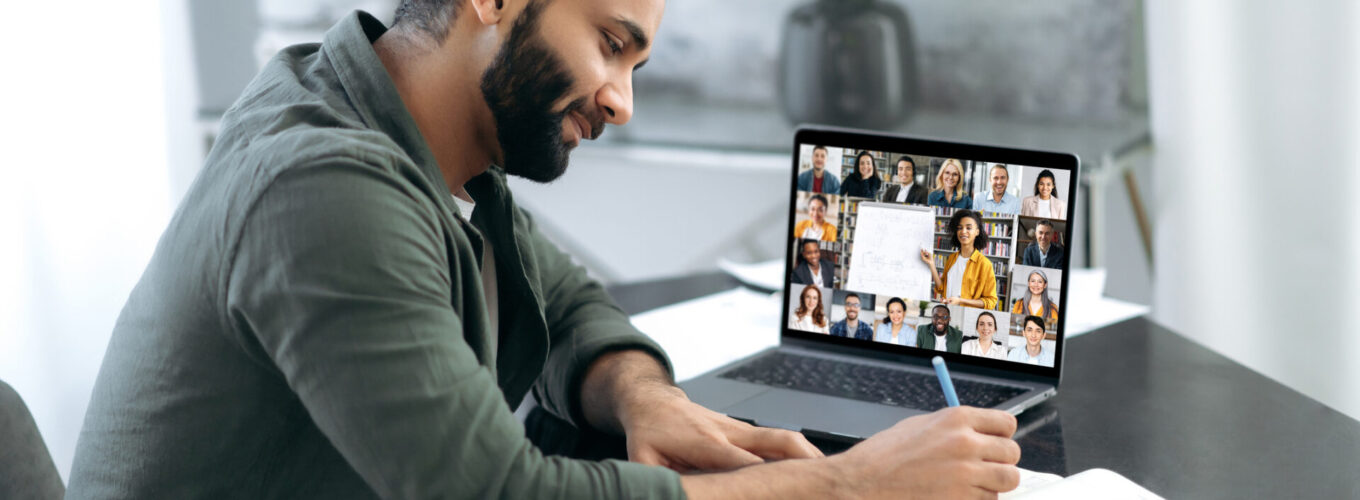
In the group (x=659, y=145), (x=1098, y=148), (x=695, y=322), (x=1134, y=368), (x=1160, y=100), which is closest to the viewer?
(x=1134, y=368)

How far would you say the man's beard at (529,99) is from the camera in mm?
872

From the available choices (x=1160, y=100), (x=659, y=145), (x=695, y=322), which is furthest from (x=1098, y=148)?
(x=695, y=322)

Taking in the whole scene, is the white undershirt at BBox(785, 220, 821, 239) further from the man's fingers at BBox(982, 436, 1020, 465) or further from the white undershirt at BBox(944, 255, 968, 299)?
the man's fingers at BBox(982, 436, 1020, 465)

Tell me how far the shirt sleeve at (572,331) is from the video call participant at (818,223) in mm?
203

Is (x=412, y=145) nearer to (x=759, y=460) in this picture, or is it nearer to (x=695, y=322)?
(x=759, y=460)

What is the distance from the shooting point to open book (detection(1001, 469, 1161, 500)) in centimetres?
78

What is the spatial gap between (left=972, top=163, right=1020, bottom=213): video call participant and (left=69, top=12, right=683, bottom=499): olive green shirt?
46 cm

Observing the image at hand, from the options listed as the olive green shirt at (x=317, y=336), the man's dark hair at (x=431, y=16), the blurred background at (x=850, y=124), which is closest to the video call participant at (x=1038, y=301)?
the olive green shirt at (x=317, y=336)

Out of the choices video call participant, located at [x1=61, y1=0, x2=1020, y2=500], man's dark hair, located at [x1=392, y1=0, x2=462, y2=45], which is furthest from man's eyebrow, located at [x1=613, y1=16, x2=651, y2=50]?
man's dark hair, located at [x1=392, y1=0, x2=462, y2=45]

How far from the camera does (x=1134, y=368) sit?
3.64 feet

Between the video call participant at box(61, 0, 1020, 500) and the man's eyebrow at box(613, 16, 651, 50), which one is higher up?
→ the man's eyebrow at box(613, 16, 651, 50)

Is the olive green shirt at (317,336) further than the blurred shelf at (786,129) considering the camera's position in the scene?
No

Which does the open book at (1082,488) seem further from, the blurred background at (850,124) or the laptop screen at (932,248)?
the blurred background at (850,124)

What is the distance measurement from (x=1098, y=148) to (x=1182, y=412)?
1.15m
